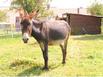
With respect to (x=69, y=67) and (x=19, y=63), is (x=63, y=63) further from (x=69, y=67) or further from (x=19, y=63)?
(x=19, y=63)

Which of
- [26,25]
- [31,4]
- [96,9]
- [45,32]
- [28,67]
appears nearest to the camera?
[26,25]

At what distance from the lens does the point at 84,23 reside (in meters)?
40.8

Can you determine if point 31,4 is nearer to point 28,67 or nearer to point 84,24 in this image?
point 84,24

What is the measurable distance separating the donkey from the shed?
26.8 meters

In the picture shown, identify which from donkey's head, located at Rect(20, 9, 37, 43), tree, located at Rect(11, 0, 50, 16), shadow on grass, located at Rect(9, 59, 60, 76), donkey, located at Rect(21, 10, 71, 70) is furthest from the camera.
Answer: tree, located at Rect(11, 0, 50, 16)

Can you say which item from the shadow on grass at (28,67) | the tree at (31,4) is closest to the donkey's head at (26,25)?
the shadow on grass at (28,67)

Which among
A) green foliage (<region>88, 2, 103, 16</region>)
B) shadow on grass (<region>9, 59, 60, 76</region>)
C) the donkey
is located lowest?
green foliage (<region>88, 2, 103, 16</region>)

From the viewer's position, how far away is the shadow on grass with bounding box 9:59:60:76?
11.2 m

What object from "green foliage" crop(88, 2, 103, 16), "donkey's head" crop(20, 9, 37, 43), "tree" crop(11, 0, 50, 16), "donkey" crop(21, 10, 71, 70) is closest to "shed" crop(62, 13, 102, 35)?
"tree" crop(11, 0, 50, 16)

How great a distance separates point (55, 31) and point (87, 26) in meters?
28.9

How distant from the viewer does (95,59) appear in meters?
13.6

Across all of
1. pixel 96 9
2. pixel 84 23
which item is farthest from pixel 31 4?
pixel 96 9

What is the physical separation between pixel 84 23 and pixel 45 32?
97.2 feet

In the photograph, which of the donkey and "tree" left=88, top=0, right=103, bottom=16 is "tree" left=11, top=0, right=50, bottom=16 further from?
the donkey
